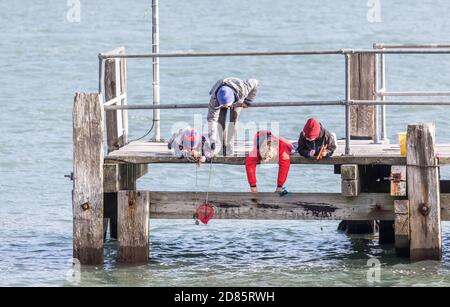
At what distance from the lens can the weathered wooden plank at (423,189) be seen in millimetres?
16531

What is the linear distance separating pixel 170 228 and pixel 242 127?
3.02m

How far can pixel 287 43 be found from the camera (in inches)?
1774

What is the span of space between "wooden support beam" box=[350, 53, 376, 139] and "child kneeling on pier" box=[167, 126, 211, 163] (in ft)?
9.41

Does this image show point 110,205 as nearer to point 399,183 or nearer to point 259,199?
point 259,199

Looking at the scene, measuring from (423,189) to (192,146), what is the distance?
2742 mm

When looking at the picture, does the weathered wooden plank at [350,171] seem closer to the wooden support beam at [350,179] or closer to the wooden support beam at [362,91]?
the wooden support beam at [350,179]

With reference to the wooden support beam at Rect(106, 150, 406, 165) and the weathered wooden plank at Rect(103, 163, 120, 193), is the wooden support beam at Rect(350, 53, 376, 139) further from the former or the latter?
the weathered wooden plank at Rect(103, 163, 120, 193)

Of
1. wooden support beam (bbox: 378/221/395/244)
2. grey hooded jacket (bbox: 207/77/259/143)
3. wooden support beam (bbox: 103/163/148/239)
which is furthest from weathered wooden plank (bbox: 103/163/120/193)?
wooden support beam (bbox: 378/221/395/244)

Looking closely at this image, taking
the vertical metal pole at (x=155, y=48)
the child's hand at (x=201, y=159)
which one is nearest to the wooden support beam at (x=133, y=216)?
the child's hand at (x=201, y=159)

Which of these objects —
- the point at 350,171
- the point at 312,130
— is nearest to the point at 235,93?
the point at 312,130

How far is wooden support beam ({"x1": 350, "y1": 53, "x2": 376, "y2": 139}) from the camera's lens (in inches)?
739

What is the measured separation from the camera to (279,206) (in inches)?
664

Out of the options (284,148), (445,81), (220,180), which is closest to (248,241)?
(284,148)

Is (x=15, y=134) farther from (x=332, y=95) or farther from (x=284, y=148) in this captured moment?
(x=284, y=148)
